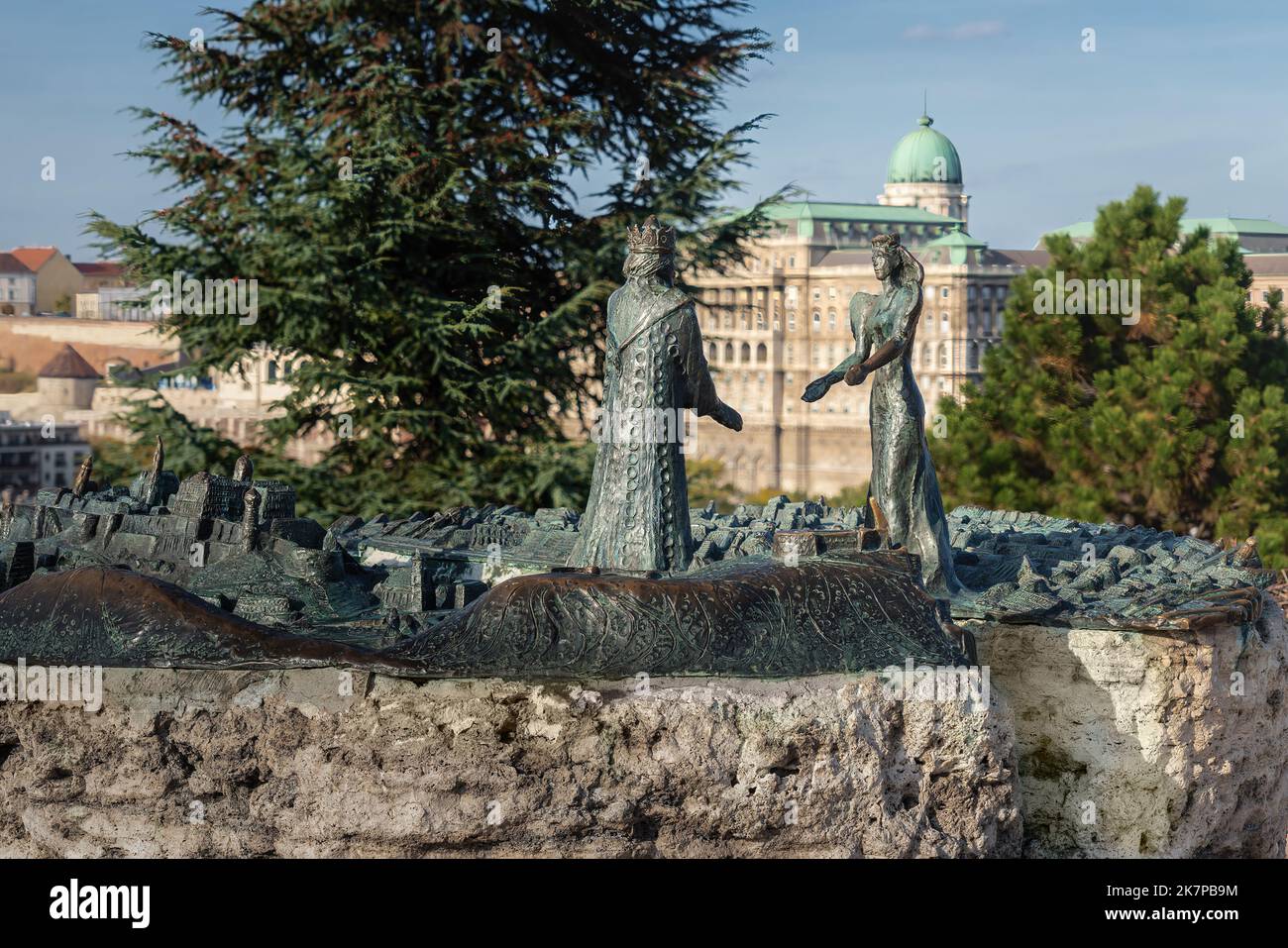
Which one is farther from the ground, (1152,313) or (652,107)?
(652,107)

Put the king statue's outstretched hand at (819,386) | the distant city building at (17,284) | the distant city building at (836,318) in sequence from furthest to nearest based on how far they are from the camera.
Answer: the distant city building at (836,318) < the distant city building at (17,284) < the king statue's outstretched hand at (819,386)

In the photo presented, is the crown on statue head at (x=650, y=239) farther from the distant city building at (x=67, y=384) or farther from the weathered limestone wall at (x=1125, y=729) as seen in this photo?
the distant city building at (x=67, y=384)

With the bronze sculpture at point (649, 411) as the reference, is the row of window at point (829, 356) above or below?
above

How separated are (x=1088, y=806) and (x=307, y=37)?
12564mm

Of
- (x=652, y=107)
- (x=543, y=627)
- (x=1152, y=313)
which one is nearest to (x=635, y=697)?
(x=543, y=627)

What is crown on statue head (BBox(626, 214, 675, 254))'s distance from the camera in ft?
28.3

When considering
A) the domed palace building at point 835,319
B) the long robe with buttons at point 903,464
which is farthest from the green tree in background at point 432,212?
the domed palace building at point 835,319

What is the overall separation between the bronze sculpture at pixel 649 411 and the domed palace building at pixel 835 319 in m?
78.1

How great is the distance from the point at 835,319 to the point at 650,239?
87.5 meters

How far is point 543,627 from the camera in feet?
25.2

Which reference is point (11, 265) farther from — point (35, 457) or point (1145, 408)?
point (1145, 408)

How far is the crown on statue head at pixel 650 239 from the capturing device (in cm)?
863

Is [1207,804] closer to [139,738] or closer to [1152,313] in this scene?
[139,738]

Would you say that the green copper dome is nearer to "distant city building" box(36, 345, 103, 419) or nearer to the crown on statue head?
"distant city building" box(36, 345, 103, 419)
